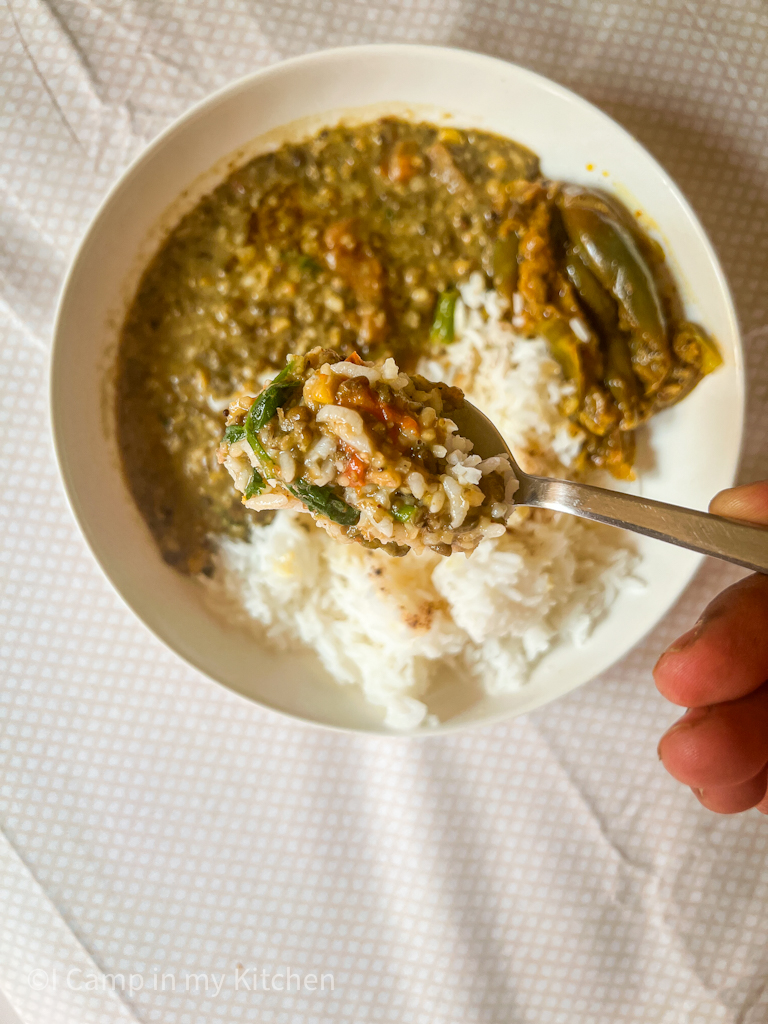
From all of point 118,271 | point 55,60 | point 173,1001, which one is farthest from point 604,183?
point 173,1001

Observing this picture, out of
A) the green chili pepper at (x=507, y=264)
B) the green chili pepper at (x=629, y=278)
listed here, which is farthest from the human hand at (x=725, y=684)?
the green chili pepper at (x=507, y=264)

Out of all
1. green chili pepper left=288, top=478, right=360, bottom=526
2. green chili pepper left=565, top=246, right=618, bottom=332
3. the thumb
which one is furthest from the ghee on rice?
green chili pepper left=288, top=478, right=360, bottom=526

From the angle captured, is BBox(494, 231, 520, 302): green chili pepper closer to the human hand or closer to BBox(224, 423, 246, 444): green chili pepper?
the human hand

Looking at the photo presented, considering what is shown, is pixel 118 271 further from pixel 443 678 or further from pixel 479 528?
pixel 443 678

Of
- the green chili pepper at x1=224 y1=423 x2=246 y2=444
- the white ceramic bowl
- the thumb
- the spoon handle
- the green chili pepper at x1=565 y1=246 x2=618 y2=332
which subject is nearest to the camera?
the spoon handle

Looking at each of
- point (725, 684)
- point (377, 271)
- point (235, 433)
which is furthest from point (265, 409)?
point (725, 684)
